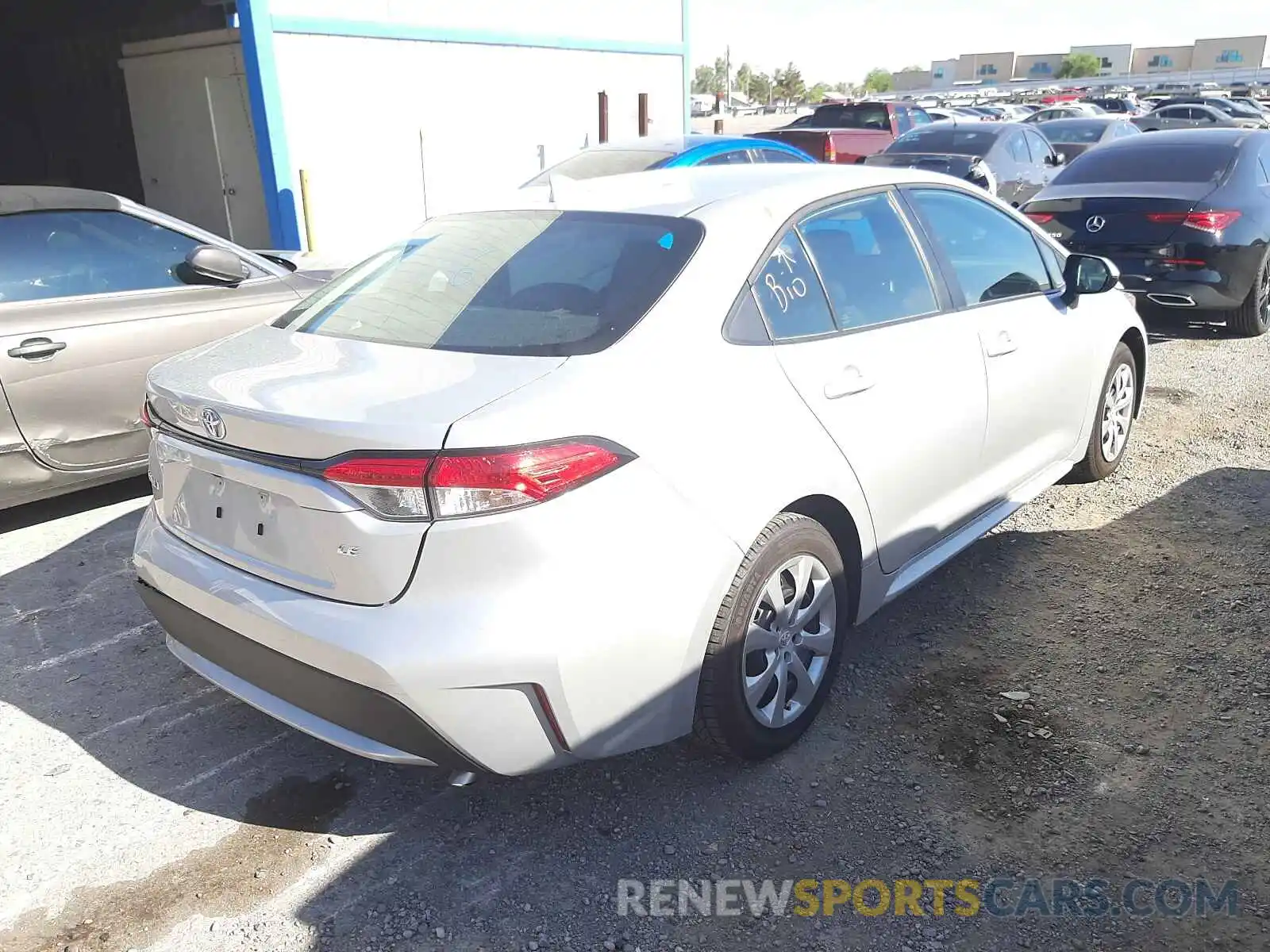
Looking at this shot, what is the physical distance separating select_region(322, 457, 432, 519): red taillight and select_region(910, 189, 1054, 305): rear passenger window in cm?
226

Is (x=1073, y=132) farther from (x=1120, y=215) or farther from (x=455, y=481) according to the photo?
(x=455, y=481)

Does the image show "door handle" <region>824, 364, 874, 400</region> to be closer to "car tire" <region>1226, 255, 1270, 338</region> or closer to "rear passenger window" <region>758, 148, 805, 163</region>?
"car tire" <region>1226, 255, 1270, 338</region>

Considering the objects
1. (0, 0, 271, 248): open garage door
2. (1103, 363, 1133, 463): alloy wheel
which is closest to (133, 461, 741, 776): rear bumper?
(1103, 363, 1133, 463): alloy wheel

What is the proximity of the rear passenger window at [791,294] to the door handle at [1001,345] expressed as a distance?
0.88 meters

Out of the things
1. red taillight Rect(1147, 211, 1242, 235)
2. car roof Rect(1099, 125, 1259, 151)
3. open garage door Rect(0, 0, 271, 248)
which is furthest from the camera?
open garage door Rect(0, 0, 271, 248)

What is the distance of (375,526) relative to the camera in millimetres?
2271

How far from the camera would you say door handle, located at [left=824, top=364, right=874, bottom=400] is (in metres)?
2.96

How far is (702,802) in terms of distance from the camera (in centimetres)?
286

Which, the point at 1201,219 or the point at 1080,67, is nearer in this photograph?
the point at 1201,219

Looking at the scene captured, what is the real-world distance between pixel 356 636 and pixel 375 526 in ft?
0.84

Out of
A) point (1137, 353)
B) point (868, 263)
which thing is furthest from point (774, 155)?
point (868, 263)

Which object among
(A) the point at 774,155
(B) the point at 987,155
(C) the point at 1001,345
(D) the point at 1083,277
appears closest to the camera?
(C) the point at 1001,345

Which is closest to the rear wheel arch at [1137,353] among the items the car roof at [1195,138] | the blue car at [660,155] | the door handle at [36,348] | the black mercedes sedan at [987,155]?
the car roof at [1195,138]

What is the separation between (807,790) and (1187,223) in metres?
6.10
